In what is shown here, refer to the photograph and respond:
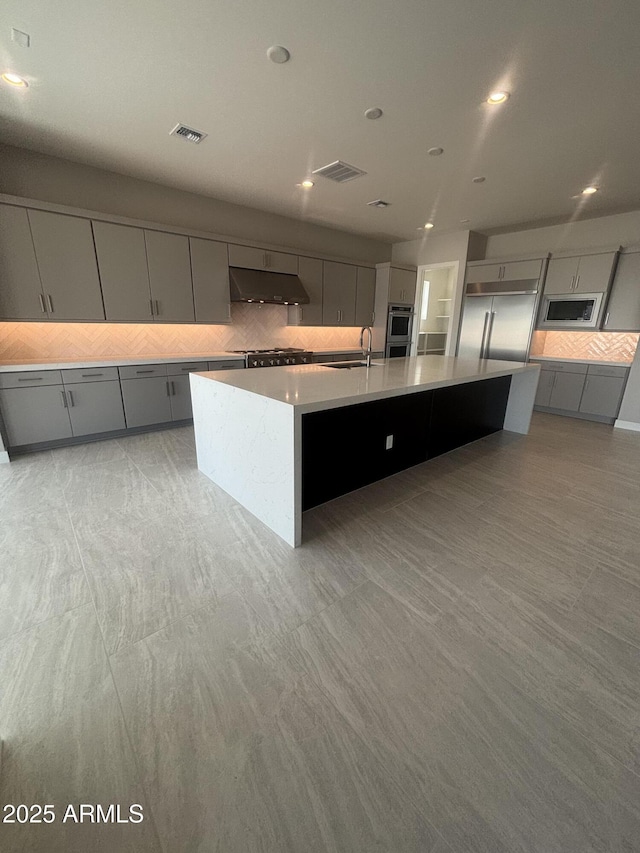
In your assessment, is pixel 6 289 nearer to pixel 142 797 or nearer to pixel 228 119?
pixel 228 119

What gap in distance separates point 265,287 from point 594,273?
Answer: 4.50 m

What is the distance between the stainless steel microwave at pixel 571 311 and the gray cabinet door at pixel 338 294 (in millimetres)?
2971

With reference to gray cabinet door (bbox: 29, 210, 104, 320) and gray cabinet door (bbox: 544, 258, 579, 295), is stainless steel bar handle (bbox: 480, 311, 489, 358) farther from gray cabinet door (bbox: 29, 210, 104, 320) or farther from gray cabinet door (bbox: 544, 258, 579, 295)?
gray cabinet door (bbox: 29, 210, 104, 320)

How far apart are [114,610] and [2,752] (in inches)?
21.9

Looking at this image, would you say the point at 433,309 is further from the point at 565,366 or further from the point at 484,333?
the point at 565,366

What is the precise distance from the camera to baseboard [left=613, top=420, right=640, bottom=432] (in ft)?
14.4

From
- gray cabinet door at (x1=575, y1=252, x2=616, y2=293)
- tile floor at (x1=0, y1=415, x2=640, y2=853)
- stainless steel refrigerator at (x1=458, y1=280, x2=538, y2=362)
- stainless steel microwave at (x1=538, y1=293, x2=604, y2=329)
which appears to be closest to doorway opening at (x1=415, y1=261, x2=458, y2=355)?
stainless steel refrigerator at (x1=458, y1=280, x2=538, y2=362)

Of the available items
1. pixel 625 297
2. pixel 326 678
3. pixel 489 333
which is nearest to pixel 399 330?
pixel 489 333

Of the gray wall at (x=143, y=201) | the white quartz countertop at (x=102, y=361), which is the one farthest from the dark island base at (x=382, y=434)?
the gray wall at (x=143, y=201)

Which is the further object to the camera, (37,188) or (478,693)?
(37,188)

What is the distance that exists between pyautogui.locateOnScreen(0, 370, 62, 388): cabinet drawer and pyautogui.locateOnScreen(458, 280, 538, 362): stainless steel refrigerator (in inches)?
231

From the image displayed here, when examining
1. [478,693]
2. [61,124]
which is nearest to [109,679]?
[478,693]

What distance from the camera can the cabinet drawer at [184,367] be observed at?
4.04m

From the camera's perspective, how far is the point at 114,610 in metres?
1.55
